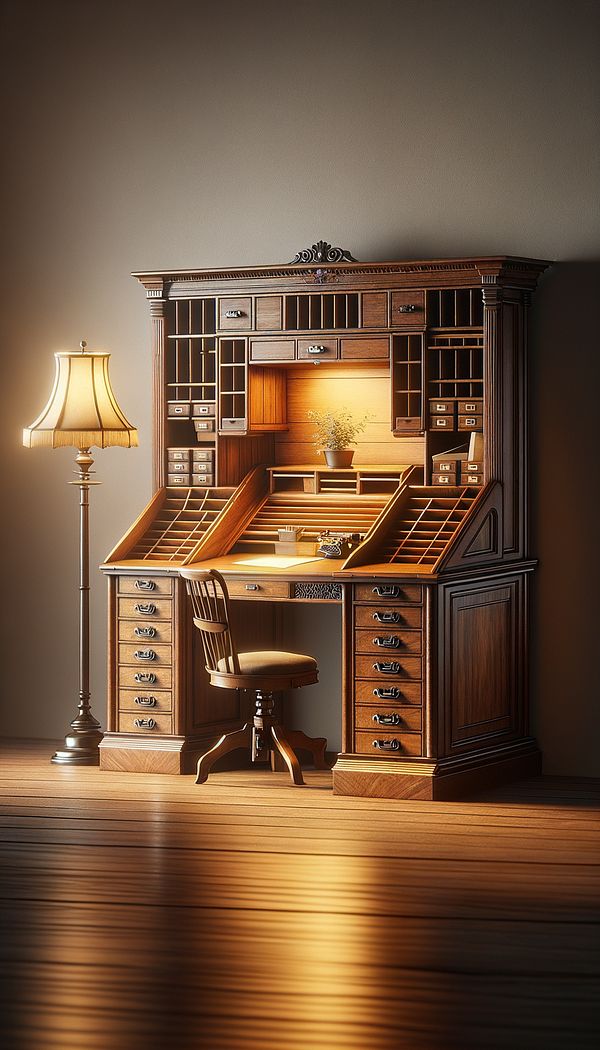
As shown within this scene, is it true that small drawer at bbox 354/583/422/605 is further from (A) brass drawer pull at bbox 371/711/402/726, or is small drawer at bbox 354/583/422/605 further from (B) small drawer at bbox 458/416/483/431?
(B) small drawer at bbox 458/416/483/431

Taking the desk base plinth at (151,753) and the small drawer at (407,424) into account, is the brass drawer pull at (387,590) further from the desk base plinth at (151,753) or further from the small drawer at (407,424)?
the desk base plinth at (151,753)

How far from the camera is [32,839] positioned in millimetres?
5395

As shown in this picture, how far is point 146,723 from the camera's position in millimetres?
6562

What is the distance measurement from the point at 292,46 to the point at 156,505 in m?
2.24

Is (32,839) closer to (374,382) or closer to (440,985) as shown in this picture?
(440,985)

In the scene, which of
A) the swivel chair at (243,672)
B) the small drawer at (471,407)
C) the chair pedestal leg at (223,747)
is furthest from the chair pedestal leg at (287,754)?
the small drawer at (471,407)

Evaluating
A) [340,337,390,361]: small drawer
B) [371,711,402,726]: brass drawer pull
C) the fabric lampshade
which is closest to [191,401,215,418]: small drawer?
the fabric lampshade

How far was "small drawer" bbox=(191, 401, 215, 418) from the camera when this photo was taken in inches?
267

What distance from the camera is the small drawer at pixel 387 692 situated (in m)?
6.00

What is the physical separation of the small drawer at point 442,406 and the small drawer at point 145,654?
5.11ft

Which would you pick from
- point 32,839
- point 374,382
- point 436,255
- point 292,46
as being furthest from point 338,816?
point 292,46

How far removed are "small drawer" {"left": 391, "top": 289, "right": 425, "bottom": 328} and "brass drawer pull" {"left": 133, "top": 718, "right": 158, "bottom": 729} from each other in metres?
2.03

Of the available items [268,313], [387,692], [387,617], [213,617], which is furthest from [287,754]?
[268,313]

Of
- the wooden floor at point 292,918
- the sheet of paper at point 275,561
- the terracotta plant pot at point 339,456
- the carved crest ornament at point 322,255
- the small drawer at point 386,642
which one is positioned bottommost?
the wooden floor at point 292,918
